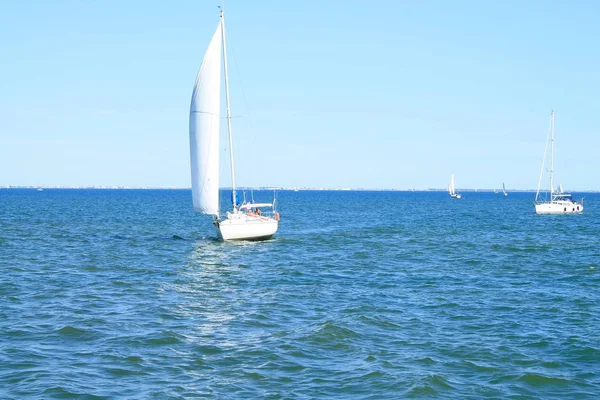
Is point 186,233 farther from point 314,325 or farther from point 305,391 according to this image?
point 305,391

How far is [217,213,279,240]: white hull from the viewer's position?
151 feet

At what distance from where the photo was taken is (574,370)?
16.8m

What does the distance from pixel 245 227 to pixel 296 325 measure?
25.8 m

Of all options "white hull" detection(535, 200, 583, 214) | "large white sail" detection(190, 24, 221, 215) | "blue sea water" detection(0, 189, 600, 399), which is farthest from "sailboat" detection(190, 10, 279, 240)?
"white hull" detection(535, 200, 583, 214)

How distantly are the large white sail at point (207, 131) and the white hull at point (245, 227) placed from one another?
2.48 meters

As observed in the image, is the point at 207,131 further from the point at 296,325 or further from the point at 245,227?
the point at 296,325

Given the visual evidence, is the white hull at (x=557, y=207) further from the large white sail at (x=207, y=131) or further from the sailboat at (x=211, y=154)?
the large white sail at (x=207, y=131)

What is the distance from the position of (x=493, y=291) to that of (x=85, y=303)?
16.3m

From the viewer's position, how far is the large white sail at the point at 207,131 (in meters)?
47.3

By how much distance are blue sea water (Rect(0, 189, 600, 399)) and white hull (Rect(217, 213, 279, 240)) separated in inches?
179

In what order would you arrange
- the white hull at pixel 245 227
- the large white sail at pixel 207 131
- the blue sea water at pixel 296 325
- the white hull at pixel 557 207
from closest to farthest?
the blue sea water at pixel 296 325 < the white hull at pixel 245 227 < the large white sail at pixel 207 131 < the white hull at pixel 557 207

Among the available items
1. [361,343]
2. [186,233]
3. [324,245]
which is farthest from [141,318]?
[186,233]

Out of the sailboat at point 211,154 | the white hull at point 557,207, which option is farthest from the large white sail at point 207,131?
the white hull at point 557,207

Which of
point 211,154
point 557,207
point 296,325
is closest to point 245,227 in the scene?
point 211,154
